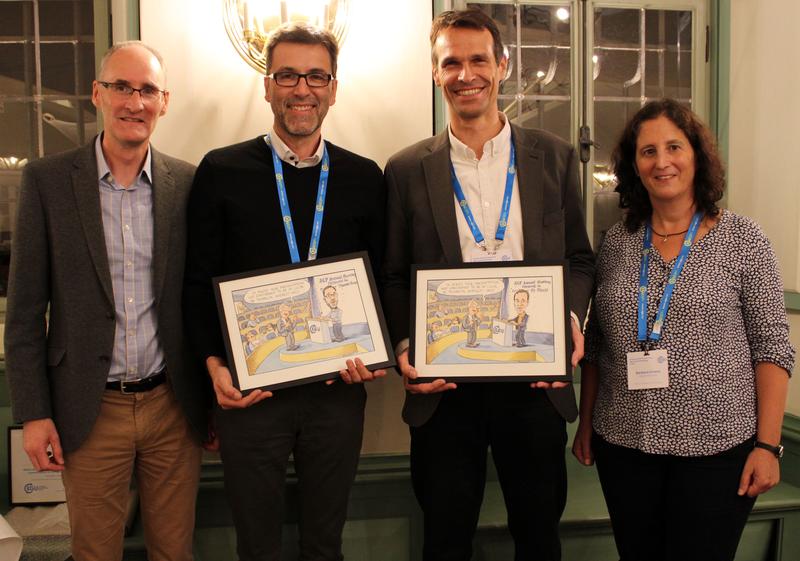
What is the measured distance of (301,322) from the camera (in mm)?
1706

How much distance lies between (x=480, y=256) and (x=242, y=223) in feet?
2.15

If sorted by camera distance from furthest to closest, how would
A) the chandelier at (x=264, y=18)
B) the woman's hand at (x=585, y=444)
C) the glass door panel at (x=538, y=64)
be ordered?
the glass door panel at (x=538, y=64) → the chandelier at (x=264, y=18) → the woman's hand at (x=585, y=444)

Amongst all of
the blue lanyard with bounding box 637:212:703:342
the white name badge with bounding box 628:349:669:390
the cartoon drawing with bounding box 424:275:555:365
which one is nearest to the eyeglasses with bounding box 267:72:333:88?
the cartoon drawing with bounding box 424:275:555:365

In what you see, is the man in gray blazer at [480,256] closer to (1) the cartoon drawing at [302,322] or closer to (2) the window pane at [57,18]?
(1) the cartoon drawing at [302,322]

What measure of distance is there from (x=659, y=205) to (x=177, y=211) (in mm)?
1340

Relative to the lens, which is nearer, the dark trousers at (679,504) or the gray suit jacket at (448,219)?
the dark trousers at (679,504)

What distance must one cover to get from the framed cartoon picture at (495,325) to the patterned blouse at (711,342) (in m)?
0.22

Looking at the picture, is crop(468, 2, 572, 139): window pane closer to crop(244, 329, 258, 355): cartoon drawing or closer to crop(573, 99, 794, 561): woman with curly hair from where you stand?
crop(573, 99, 794, 561): woman with curly hair

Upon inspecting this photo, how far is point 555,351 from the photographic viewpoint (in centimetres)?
168

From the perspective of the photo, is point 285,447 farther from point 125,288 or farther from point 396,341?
point 125,288

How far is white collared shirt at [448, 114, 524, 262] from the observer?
70.7 inches

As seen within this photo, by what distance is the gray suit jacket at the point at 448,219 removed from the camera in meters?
1.79

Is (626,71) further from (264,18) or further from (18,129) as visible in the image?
(18,129)

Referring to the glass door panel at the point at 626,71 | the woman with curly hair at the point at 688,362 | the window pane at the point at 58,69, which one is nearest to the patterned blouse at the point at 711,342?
the woman with curly hair at the point at 688,362
